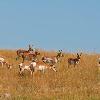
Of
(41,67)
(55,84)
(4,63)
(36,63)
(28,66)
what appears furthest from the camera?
(4,63)

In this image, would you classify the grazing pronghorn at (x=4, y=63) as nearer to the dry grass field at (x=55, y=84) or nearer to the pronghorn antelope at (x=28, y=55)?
the dry grass field at (x=55, y=84)

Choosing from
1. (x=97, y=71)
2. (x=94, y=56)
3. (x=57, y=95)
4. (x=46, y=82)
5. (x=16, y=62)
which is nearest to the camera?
(x=57, y=95)

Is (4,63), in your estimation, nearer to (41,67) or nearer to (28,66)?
(28,66)

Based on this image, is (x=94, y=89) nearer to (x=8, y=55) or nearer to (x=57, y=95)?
(x=57, y=95)

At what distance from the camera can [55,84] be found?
22.2m

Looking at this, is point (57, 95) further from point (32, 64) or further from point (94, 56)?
point (94, 56)

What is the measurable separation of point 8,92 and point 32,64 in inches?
253

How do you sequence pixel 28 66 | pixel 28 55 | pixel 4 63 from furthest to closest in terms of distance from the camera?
pixel 28 55, pixel 4 63, pixel 28 66

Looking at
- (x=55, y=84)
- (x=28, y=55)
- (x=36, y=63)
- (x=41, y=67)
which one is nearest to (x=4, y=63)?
(x=36, y=63)

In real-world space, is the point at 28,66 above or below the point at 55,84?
above

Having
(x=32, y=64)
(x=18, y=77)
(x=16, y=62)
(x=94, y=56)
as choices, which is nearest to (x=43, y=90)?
(x=18, y=77)

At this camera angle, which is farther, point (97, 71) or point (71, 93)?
point (97, 71)

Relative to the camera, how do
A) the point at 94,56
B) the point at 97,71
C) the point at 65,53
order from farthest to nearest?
the point at 65,53 < the point at 94,56 < the point at 97,71

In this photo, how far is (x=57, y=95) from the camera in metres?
18.8
